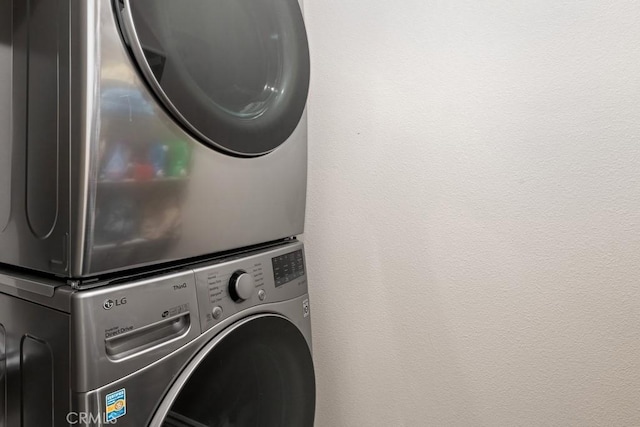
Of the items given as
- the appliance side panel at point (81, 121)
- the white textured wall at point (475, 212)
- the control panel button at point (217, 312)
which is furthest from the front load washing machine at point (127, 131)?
the white textured wall at point (475, 212)

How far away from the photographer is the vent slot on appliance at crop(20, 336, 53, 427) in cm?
60

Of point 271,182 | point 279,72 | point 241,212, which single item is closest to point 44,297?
point 241,212

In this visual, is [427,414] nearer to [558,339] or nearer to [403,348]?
[403,348]

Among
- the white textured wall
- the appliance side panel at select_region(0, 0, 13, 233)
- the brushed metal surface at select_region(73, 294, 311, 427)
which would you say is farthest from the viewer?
the white textured wall

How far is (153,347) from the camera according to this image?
65cm

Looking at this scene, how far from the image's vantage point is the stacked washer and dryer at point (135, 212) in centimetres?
58

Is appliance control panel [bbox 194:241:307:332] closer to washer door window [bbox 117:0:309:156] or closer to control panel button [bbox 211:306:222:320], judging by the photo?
control panel button [bbox 211:306:222:320]

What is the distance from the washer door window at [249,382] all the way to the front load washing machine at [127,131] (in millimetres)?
180

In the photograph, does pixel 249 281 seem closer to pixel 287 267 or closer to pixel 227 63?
pixel 287 267

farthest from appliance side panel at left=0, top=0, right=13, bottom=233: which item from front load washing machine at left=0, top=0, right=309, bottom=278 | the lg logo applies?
the lg logo

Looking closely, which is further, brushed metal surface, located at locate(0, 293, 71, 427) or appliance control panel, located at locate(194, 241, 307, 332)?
appliance control panel, located at locate(194, 241, 307, 332)

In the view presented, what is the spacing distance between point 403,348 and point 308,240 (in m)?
0.38

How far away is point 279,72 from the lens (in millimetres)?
918

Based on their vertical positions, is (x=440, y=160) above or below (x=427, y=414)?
above
